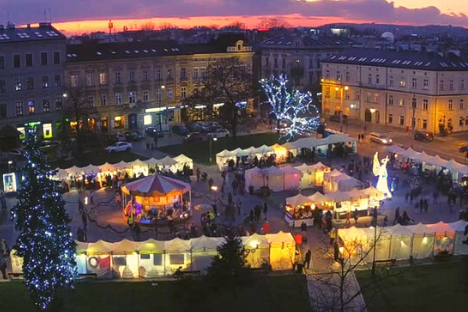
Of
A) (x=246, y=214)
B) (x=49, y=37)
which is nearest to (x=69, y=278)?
(x=246, y=214)

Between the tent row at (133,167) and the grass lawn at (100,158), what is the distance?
4.39m

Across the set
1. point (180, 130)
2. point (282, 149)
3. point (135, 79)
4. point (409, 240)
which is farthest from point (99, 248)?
point (135, 79)

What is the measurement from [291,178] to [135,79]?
24417mm

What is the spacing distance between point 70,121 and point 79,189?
52.2 feet

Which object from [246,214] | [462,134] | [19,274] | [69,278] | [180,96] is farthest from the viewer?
[180,96]

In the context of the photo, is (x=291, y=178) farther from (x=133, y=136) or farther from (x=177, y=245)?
(x=133, y=136)

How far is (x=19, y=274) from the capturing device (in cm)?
2505

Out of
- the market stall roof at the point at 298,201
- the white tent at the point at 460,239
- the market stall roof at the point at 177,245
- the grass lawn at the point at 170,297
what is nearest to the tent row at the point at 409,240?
the white tent at the point at 460,239

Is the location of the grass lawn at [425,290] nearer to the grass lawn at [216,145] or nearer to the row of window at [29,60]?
the grass lawn at [216,145]

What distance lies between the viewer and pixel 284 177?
3806 cm

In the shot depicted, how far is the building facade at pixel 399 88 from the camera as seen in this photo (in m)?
56.3

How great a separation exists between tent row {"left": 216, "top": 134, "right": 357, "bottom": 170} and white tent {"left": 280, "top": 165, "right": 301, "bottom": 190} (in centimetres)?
580

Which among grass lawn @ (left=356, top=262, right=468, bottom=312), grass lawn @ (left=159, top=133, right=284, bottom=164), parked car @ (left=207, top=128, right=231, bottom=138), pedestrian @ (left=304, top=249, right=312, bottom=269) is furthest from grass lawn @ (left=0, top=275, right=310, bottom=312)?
parked car @ (left=207, top=128, right=231, bottom=138)

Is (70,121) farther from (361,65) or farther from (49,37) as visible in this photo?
(361,65)
